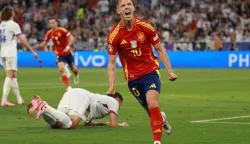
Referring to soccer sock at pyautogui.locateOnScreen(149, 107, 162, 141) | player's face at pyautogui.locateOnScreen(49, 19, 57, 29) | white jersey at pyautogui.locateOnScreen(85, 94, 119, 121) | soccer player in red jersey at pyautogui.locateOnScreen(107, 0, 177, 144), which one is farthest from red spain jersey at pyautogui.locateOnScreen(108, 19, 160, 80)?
player's face at pyautogui.locateOnScreen(49, 19, 57, 29)

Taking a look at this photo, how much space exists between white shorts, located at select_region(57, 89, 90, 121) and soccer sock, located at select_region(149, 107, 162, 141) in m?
2.75

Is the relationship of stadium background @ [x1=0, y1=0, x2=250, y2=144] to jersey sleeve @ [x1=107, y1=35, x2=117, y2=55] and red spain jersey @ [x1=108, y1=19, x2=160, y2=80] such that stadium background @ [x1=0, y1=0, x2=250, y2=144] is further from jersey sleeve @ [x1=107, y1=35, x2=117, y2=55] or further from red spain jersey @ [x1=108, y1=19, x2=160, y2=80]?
jersey sleeve @ [x1=107, y1=35, x2=117, y2=55]

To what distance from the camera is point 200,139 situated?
11.8 metres

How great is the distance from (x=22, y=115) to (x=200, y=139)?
5571 mm

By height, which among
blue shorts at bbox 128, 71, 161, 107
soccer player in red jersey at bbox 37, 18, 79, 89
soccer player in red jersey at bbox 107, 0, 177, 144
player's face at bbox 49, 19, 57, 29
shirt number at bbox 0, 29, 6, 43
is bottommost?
soccer player in red jersey at bbox 37, 18, 79, 89

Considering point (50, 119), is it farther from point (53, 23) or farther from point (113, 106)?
Result: point (53, 23)

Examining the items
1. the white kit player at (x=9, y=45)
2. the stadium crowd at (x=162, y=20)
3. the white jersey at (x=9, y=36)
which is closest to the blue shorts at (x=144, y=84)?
the white kit player at (x=9, y=45)

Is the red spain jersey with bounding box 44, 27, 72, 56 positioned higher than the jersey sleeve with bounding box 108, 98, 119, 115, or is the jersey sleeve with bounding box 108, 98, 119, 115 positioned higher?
the jersey sleeve with bounding box 108, 98, 119, 115

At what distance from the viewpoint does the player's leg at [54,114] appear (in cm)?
1262

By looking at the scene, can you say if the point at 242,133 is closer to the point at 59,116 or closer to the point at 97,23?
the point at 59,116

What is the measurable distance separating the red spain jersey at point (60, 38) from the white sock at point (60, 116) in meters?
13.3

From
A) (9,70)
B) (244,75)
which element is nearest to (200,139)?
(9,70)

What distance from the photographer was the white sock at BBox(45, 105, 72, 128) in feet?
42.1

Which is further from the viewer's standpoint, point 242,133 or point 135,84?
point 242,133
